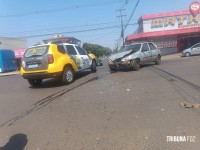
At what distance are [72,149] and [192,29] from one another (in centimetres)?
3636

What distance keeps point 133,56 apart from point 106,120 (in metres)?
9.48

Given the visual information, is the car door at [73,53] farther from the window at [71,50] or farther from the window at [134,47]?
the window at [134,47]

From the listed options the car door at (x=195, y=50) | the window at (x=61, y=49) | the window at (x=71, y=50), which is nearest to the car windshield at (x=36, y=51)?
the window at (x=61, y=49)

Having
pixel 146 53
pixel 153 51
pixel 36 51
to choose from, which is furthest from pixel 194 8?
pixel 36 51

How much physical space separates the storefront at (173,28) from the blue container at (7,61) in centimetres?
1800

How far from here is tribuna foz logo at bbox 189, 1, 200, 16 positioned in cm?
3869

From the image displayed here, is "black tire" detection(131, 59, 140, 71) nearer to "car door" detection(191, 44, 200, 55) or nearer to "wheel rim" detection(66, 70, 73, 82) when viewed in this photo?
"wheel rim" detection(66, 70, 73, 82)

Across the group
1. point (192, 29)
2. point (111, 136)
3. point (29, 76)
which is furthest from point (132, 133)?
point (192, 29)

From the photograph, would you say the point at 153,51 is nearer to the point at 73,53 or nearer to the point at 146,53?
the point at 146,53

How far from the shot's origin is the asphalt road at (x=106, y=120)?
15.5 feet

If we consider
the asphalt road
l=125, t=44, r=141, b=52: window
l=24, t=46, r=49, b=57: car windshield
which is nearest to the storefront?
l=125, t=44, r=141, b=52: window

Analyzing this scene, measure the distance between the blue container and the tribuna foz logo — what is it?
25559mm

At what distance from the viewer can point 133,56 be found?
1502cm

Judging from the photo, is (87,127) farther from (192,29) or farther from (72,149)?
(192,29)
